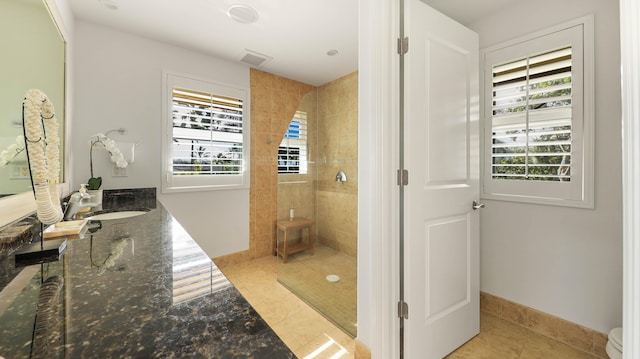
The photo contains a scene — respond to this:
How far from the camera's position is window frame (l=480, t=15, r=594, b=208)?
61.1 inches

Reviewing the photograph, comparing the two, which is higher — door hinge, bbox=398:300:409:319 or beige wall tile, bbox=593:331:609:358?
door hinge, bbox=398:300:409:319

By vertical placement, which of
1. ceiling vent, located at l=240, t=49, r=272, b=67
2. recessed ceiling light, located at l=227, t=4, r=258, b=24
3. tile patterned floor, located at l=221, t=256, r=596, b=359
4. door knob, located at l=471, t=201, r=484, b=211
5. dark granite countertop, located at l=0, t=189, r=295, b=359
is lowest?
tile patterned floor, located at l=221, t=256, r=596, b=359

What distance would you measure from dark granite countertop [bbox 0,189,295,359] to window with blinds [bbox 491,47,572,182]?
2157 millimetres

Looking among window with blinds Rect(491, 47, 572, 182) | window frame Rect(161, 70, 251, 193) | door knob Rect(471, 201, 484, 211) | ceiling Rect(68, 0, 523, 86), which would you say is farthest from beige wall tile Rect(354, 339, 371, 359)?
ceiling Rect(68, 0, 523, 86)

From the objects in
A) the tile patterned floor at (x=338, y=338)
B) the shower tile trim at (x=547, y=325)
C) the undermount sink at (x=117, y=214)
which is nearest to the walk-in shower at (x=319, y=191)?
the tile patterned floor at (x=338, y=338)

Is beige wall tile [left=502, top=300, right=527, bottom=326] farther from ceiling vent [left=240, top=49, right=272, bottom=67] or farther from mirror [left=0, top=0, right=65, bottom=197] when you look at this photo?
ceiling vent [left=240, top=49, right=272, bottom=67]

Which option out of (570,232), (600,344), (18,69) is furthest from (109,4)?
(600,344)

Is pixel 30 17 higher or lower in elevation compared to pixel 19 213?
higher

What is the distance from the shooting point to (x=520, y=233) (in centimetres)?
187

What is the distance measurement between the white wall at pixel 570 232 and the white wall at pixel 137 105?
8.69 ft

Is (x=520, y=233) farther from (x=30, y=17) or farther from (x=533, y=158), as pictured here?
(x=30, y=17)

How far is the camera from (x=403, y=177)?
138 centimetres

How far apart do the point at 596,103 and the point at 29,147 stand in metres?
2.72

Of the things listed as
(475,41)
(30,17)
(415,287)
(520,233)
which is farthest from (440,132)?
(30,17)
